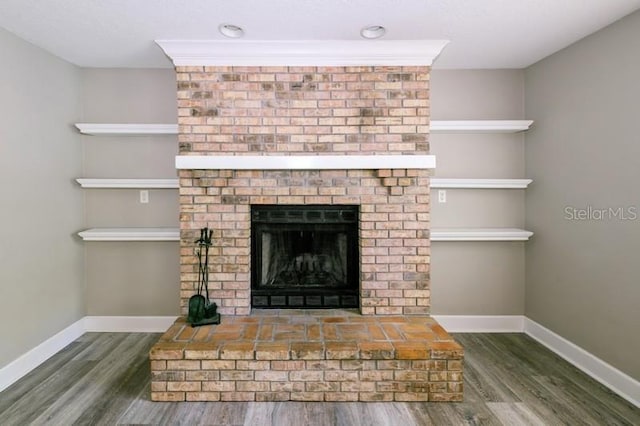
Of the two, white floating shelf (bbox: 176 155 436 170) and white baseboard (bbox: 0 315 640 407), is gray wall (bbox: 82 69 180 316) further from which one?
white floating shelf (bbox: 176 155 436 170)

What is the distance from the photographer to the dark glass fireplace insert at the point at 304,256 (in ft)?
9.32

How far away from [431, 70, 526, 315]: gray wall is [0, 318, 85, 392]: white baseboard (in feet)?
10.3

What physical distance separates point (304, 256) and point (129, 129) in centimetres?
177

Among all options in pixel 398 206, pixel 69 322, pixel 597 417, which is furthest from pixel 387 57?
pixel 69 322

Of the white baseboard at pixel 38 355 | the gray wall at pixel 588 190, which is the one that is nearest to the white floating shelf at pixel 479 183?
the gray wall at pixel 588 190

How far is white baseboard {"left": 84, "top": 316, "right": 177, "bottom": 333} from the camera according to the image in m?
3.14

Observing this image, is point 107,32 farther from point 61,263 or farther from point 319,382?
point 319,382

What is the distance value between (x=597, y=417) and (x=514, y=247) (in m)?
1.47

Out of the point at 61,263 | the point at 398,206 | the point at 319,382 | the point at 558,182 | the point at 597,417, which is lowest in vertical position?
the point at 597,417

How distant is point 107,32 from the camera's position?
238 centimetres

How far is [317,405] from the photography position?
2.12 m

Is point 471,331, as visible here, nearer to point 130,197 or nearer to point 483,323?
point 483,323

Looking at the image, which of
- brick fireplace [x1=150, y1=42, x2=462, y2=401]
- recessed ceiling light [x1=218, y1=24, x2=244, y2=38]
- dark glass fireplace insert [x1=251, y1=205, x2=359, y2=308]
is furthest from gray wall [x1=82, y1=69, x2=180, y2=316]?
recessed ceiling light [x1=218, y1=24, x2=244, y2=38]

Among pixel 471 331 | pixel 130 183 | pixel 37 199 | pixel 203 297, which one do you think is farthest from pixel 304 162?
pixel 471 331
